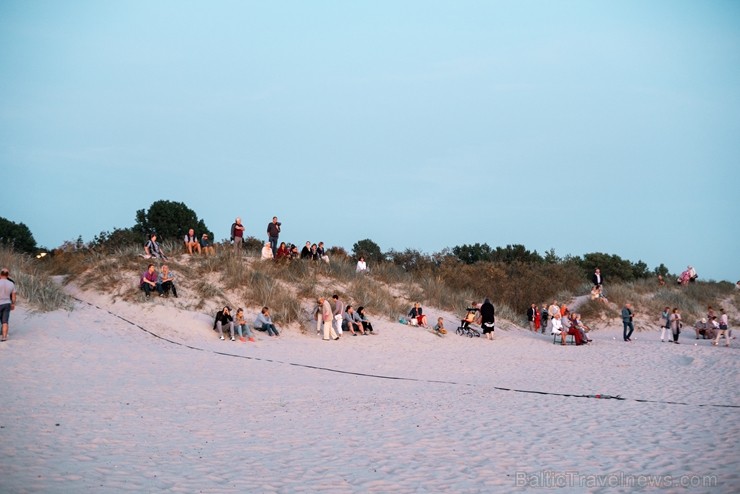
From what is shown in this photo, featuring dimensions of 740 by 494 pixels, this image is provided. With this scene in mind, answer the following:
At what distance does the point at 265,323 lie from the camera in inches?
976

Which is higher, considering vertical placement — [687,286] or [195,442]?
[687,286]

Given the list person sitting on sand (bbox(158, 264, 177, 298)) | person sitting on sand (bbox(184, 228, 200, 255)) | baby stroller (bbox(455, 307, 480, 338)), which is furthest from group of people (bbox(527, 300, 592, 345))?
person sitting on sand (bbox(184, 228, 200, 255))

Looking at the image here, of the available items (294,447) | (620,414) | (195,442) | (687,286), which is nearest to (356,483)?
(294,447)

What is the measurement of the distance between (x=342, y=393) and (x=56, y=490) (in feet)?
27.3

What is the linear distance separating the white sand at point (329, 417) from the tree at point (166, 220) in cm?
4255

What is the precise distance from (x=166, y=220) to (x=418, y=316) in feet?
136

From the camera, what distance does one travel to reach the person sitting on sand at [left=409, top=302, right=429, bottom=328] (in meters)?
28.8

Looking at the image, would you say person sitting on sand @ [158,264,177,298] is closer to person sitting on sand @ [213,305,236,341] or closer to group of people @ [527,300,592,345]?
person sitting on sand @ [213,305,236,341]

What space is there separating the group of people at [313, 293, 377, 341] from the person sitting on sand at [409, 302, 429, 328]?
1973 millimetres

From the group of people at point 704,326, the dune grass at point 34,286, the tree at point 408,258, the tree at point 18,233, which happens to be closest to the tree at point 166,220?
the tree at point 18,233

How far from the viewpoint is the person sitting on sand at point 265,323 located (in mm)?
24750

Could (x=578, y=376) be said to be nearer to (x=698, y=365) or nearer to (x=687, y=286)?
(x=698, y=365)

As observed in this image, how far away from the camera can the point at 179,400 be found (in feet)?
44.0

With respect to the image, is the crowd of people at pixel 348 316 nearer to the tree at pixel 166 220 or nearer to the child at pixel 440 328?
the child at pixel 440 328
